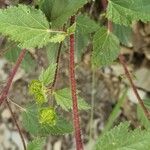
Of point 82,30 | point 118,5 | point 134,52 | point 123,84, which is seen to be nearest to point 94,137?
point 123,84

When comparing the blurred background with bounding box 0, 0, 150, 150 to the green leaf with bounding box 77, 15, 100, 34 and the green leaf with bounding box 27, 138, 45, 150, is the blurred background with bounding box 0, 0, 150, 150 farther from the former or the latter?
the green leaf with bounding box 27, 138, 45, 150

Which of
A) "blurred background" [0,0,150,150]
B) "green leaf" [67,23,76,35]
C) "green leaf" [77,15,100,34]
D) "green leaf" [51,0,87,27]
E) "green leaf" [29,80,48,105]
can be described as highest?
"green leaf" [51,0,87,27]

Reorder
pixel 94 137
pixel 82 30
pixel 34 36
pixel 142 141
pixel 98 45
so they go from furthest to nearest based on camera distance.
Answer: pixel 94 137 → pixel 82 30 → pixel 98 45 → pixel 34 36 → pixel 142 141

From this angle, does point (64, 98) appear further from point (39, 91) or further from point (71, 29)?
point (71, 29)

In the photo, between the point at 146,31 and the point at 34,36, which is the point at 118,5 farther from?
the point at 146,31

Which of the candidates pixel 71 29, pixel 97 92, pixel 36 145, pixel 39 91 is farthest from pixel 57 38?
pixel 97 92

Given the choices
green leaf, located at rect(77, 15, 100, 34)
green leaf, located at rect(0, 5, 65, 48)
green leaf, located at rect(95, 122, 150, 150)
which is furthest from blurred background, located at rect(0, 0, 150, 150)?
green leaf, located at rect(95, 122, 150, 150)
